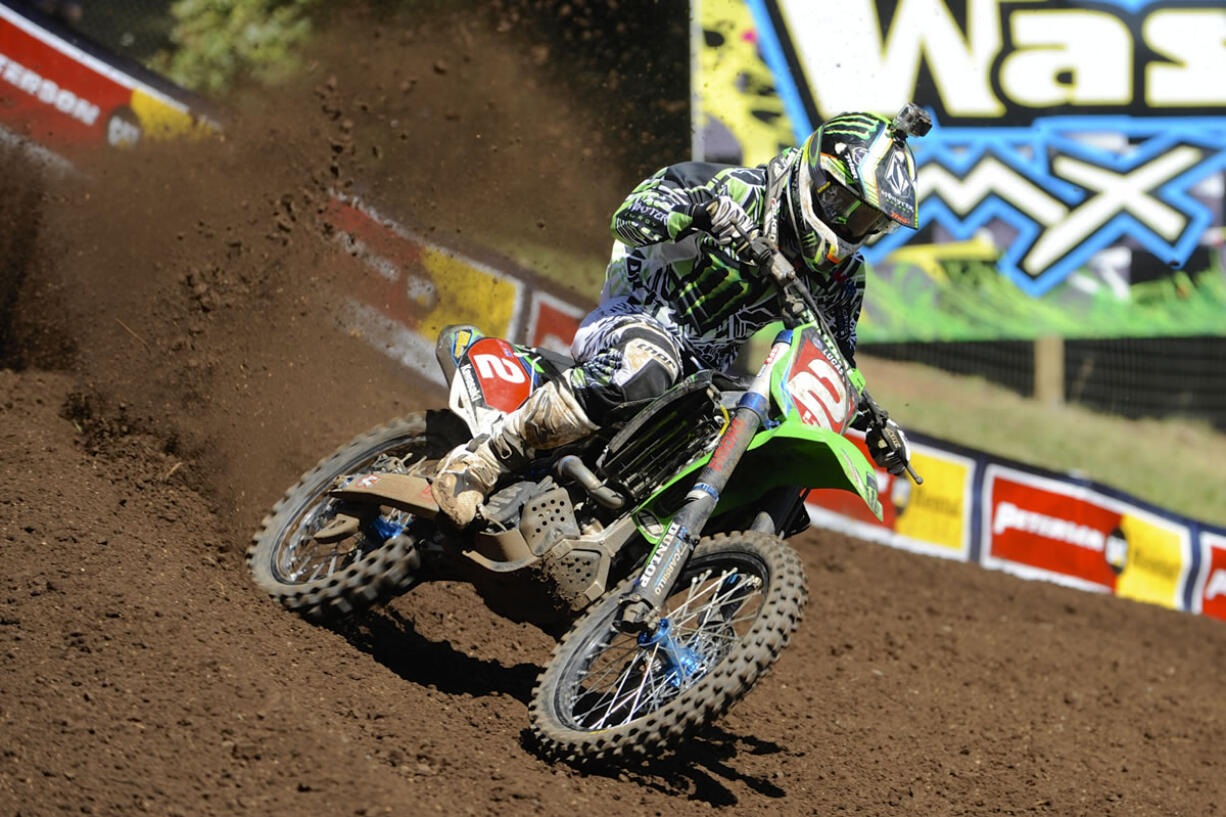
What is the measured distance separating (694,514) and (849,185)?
125cm

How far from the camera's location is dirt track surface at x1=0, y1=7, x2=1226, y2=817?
12.6 feet

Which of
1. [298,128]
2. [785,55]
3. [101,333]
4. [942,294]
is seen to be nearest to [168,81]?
[298,128]

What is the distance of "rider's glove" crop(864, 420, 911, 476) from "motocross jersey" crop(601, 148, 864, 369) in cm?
32

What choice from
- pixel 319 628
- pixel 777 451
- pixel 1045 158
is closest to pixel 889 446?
pixel 777 451

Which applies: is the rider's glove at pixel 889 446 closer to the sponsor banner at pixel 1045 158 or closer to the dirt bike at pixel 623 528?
the dirt bike at pixel 623 528

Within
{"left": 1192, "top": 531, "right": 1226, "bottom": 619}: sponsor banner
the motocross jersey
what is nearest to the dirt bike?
the motocross jersey

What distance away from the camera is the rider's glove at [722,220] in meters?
4.38

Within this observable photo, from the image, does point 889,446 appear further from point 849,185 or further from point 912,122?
point 912,122

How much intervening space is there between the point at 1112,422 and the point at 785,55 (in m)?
3.87

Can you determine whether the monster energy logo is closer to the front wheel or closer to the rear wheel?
the front wheel

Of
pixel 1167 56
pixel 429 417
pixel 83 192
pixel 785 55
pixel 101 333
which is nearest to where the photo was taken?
pixel 429 417

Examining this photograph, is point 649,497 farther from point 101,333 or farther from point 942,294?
point 942,294

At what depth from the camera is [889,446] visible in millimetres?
4859

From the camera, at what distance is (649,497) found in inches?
183
